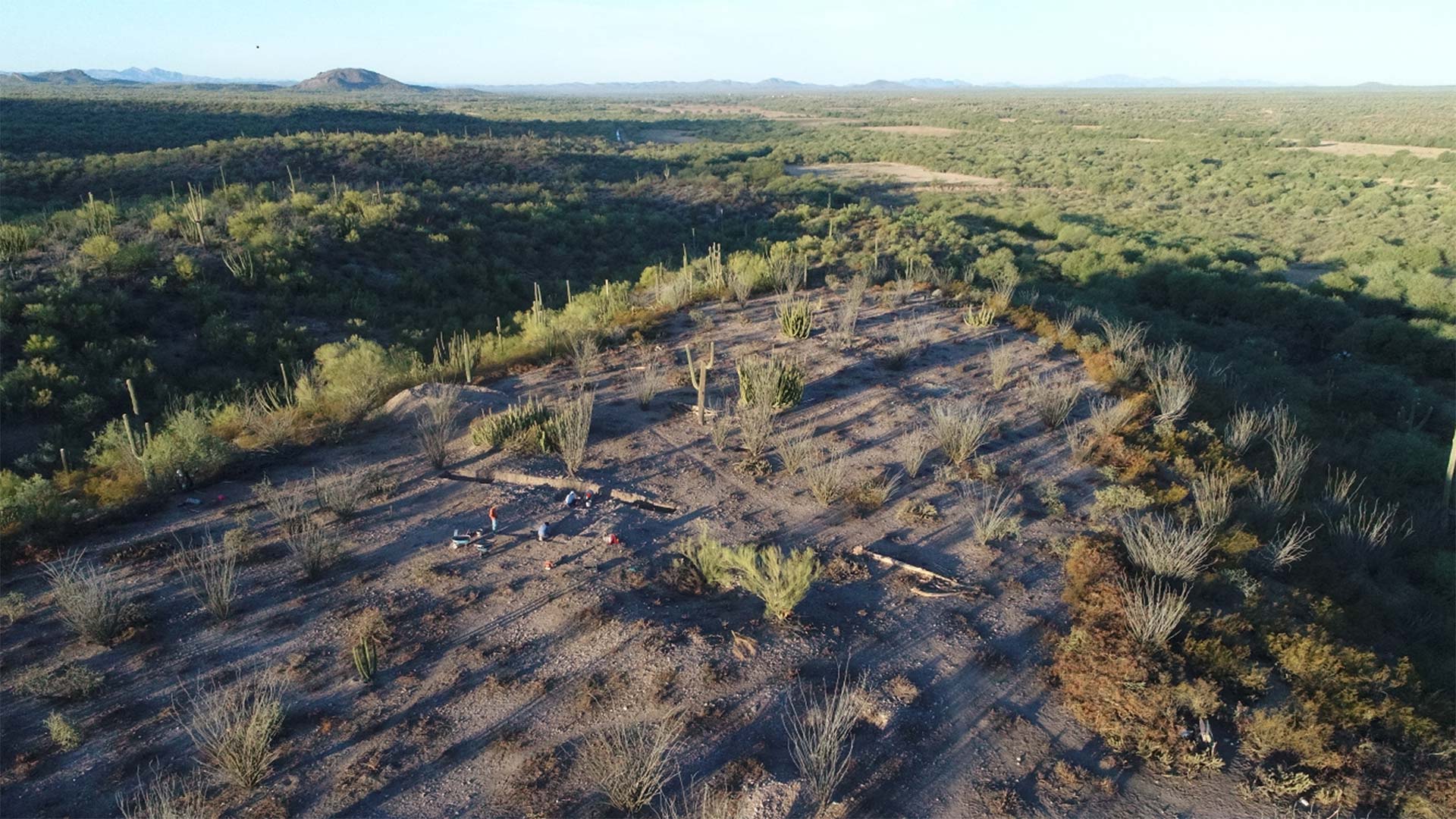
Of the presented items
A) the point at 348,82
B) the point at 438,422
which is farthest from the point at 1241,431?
the point at 348,82

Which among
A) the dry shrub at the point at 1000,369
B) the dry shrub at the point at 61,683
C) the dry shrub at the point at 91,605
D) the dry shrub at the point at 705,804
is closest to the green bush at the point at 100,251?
the dry shrub at the point at 91,605

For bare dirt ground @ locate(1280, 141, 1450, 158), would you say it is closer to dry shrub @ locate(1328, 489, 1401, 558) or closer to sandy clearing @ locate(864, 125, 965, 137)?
sandy clearing @ locate(864, 125, 965, 137)

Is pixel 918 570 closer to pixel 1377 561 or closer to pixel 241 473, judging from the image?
pixel 1377 561

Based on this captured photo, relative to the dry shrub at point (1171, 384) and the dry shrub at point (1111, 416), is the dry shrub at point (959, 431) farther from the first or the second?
the dry shrub at point (1171, 384)

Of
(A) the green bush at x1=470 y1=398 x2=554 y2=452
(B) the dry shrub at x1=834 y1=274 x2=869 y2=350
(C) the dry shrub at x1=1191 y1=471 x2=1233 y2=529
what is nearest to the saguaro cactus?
(A) the green bush at x1=470 y1=398 x2=554 y2=452

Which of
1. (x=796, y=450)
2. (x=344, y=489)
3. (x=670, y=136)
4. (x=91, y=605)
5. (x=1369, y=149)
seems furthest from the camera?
(x=670, y=136)

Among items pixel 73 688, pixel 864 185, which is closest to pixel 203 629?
pixel 73 688

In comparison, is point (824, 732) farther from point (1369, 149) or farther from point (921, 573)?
point (1369, 149)

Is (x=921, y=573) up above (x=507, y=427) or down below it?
below
